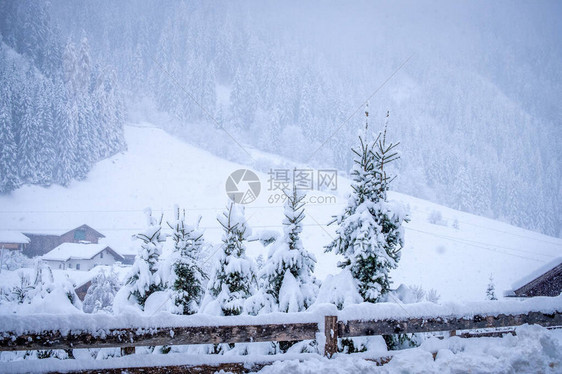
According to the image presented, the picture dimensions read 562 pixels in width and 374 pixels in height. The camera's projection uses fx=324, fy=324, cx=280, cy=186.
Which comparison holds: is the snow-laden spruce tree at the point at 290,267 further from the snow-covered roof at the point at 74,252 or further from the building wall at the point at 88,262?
the building wall at the point at 88,262

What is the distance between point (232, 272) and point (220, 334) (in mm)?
5160

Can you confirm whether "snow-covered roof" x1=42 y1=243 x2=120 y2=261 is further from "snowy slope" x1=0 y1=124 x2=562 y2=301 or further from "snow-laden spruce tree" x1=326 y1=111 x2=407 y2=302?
"snow-laden spruce tree" x1=326 y1=111 x2=407 y2=302

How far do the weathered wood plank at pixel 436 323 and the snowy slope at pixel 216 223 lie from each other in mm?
39141

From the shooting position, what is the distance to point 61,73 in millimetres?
90562

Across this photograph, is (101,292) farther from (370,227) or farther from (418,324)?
(418,324)

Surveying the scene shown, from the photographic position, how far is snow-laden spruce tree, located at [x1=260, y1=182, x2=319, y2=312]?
9.34 metres

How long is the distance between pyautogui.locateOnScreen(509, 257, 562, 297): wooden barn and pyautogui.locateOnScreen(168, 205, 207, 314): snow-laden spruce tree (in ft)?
54.6

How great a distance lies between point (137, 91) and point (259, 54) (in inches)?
3126

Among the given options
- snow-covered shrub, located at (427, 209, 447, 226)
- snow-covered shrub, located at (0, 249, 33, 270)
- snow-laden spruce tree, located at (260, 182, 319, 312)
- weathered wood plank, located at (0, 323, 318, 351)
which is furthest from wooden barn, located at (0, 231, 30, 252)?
snow-covered shrub, located at (427, 209, 447, 226)

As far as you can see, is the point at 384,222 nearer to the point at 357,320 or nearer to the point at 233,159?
the point at 357,320

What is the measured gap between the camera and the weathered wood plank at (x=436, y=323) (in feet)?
17.5

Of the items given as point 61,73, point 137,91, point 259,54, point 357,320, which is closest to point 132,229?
point 61,73

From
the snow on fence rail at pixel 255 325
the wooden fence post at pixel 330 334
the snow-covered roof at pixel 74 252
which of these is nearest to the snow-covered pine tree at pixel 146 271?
the snow on fence rail at pixel 255 325

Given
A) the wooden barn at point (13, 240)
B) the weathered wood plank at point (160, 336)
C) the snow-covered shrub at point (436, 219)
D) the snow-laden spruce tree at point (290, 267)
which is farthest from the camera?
the snow-covered shrub at point (436, 219)
